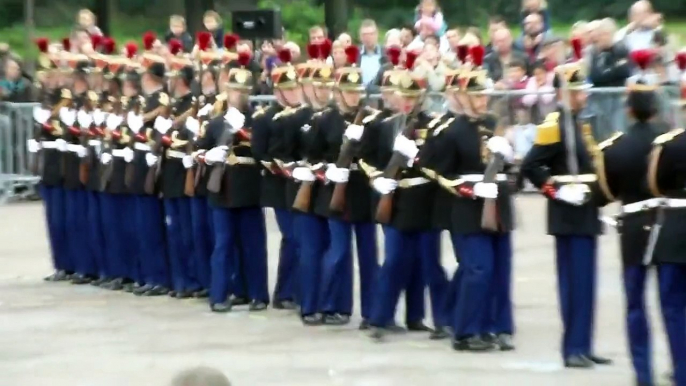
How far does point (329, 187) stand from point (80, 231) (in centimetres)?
432

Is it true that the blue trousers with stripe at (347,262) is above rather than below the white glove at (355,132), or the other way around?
below

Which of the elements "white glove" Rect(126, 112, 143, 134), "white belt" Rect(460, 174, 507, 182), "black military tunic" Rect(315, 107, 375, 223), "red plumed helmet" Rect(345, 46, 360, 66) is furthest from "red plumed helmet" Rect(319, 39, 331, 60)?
"white belt" Rect(460, 174, 507, 182)

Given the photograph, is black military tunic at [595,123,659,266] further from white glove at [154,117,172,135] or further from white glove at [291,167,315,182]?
white glove at [154,117,172,135]

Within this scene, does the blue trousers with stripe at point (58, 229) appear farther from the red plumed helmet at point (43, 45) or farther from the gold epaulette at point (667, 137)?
the gold epaulette at point (667, 137)

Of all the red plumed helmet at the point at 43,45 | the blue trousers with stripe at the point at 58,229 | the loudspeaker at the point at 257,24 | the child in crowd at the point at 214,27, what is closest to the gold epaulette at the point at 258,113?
the red plumed helmet at the point at 43,45

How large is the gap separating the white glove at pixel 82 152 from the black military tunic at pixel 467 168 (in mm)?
5271

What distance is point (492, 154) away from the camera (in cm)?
1179

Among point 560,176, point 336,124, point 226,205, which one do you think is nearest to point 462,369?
point 560,176

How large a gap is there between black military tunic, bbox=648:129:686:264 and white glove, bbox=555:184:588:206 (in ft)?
3.59

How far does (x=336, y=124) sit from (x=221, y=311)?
2.14 m

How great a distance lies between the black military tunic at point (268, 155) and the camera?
13914 millimetres

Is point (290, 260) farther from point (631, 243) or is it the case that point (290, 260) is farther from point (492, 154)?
point (631, 243)

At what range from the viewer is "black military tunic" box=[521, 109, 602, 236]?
11.1 meters

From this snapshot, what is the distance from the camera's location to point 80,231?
55.3 ft
